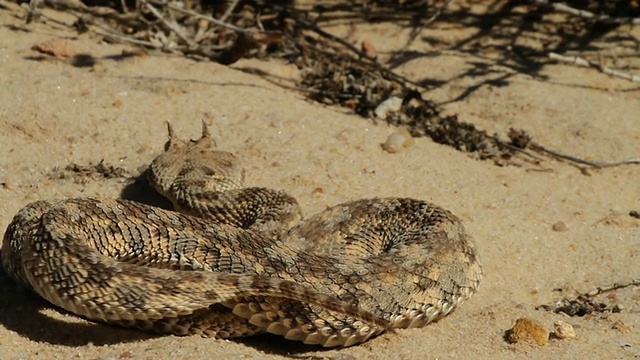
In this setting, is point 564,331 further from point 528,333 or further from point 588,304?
point 588,304

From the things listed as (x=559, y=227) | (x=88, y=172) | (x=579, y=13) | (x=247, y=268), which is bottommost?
(x=559, y=227)

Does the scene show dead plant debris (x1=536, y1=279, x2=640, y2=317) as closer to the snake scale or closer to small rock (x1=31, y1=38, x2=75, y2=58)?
the snake scale

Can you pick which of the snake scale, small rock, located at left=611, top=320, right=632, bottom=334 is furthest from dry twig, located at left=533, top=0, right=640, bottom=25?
small rock, located at left=611, top=320, right=632, bottom=334

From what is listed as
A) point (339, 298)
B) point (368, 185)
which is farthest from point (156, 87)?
point (339, 298)

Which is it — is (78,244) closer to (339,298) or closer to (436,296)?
(339,298)

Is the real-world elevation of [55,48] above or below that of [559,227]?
above

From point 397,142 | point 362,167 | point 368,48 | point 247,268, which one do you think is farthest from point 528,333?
point 368,48
